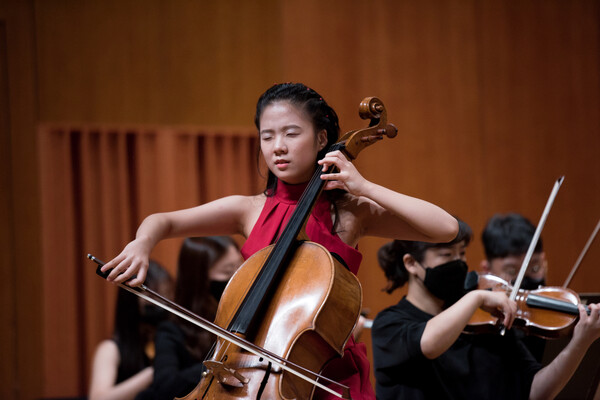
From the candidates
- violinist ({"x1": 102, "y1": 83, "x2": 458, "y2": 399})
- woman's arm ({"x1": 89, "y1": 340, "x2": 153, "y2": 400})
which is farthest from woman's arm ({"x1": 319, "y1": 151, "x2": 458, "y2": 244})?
woman's arm ({"x1": 89, "y1": 340, "x2": 153, "y2": 400})

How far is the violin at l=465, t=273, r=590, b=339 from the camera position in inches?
80.0

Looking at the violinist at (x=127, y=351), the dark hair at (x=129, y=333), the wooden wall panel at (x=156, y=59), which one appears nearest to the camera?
the violinist at (x=127, y=351)

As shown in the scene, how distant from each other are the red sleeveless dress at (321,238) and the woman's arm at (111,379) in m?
1.16

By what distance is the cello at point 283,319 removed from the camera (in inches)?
46.6

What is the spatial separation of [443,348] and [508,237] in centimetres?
95

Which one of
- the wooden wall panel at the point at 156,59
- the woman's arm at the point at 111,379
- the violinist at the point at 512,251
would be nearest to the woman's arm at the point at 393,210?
the violinist at the point at 512,251

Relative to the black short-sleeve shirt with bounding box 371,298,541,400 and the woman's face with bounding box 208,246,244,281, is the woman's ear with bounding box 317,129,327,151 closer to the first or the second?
the black short-sleeve shirt with bounding box 371,298,541,400

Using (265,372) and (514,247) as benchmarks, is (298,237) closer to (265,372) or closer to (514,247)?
(265,372)

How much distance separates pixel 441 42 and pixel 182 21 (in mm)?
1712

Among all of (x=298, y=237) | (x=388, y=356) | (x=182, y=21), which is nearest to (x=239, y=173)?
(x=182, y=21)

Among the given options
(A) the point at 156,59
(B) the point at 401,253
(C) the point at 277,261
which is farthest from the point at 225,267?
(A) the point at 156,59

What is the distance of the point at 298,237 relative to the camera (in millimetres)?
1409

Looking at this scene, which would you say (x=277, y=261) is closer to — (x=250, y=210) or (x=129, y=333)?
(x=250, y=210)

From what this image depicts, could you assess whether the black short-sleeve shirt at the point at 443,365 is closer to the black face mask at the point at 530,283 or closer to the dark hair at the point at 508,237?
the black face mask at the point at 530,283
